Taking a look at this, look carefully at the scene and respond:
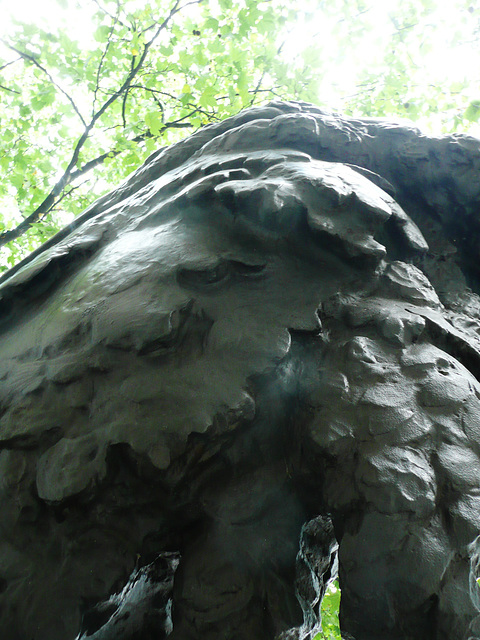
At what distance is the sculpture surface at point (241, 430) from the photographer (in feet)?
4.29

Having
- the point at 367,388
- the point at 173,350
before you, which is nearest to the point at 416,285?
the point at 367,388

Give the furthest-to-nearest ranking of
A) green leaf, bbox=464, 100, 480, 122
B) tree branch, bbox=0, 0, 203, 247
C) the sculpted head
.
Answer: tree branch, bbox=0, 0, 203, 247, green leaf, bbox=464, 100, 480, 122, the sculpted head

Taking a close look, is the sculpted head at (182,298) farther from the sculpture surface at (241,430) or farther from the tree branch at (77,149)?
the tree branch at (77,149)

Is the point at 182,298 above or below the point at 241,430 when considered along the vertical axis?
above

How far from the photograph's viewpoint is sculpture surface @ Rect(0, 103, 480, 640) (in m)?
1.31

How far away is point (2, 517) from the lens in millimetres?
1392

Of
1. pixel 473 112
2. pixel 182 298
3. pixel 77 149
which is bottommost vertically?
pixel 473 112

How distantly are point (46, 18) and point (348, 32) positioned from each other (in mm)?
3205

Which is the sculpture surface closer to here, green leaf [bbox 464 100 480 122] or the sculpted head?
the sculpted head

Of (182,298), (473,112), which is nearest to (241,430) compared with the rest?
(182,298)

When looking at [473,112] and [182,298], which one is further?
[473,112]

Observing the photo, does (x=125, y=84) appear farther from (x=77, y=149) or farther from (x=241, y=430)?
(x=241, y=430)

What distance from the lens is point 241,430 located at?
149cm

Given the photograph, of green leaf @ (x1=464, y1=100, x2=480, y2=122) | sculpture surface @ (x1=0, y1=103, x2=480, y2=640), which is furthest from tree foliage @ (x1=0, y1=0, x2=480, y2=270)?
sculpture surface @ (x1=0, y1=103, x2=480, y2=640)
